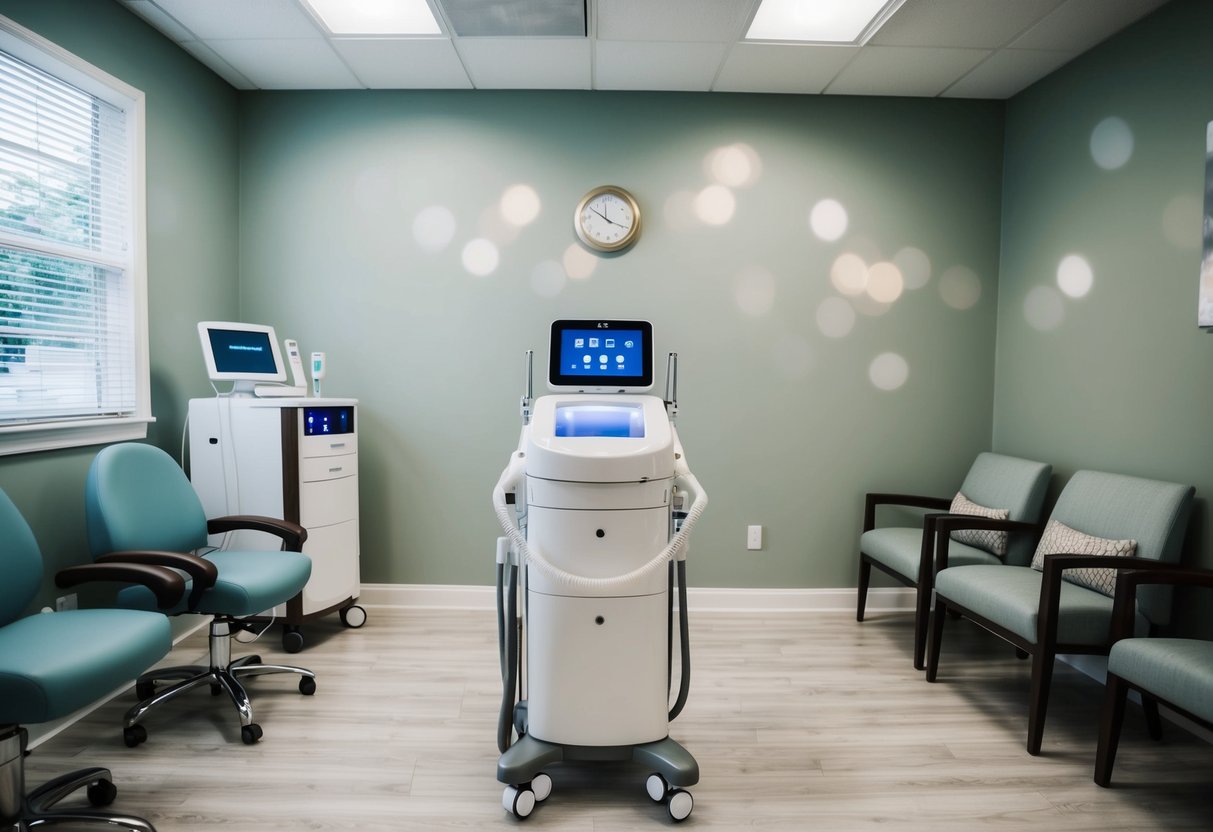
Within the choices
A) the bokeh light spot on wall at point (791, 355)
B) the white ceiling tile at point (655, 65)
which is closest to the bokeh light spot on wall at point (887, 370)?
the bokeh light spot on wall at point (791, 355)

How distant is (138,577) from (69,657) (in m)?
0.37

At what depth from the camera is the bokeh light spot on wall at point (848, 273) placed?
3490mm

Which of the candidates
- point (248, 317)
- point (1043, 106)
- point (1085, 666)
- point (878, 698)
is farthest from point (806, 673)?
point (248, 317)

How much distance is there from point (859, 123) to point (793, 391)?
1.44 m

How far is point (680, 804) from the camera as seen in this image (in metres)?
1.79

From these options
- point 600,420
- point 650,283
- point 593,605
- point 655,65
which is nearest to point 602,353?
point 600,420

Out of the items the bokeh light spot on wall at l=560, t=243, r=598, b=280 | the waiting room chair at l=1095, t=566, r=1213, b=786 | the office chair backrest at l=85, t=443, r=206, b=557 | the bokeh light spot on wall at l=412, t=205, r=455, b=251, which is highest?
the bokeh light spot on wall at l=412, t=205, r=455, b=251

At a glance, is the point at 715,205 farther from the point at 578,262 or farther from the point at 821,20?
the point at 821,20

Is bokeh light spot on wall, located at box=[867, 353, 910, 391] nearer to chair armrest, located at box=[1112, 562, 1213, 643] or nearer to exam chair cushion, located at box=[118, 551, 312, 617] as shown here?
chair armrest, located at box=[1112, 562, 1213, 643]

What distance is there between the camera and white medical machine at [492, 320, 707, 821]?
1831mm

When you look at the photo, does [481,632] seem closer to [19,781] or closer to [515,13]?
[19,781]

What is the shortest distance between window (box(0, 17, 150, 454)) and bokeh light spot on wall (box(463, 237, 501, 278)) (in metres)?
1.39

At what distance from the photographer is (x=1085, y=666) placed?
2859mm

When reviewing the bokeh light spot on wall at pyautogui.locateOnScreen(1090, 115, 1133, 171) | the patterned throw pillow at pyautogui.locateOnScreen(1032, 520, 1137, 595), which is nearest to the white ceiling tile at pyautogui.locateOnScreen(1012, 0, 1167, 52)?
the bokeh light spot on wall at pyautogui.locateOnScreen(1090, 115, 1133, 171)
